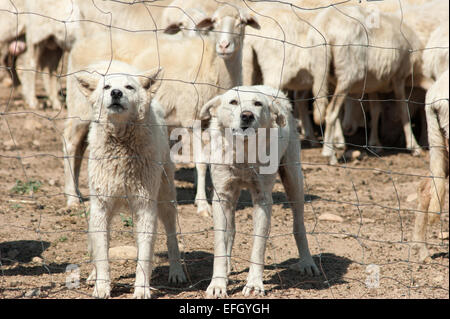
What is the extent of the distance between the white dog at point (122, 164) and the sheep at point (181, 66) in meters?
2.54

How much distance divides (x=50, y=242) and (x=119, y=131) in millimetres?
1775

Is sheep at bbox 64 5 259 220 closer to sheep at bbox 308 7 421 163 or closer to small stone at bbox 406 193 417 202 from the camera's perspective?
sheep at bbox 308 7 421 163

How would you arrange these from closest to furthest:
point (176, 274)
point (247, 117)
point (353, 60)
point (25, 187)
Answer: point (247, 117) → point (176, 274) → point (25, 187) → point (353, 60)

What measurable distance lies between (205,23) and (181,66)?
1.95 ft

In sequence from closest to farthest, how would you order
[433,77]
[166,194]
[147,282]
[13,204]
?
[147,282] → [166,194] → [13,204] → [433,77]

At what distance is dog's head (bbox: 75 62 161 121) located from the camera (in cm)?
484

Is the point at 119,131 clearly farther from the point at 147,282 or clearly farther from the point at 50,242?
the point at 50,242

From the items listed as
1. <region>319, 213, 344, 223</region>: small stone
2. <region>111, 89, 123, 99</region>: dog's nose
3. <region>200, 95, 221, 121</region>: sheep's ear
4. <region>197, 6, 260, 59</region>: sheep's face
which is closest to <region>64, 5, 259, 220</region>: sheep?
<region>197, 6, 260, 59</region>: sheep's face

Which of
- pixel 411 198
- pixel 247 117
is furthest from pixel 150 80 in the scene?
pixel 411 198

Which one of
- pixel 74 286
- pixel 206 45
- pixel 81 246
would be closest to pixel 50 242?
pixel 81 246

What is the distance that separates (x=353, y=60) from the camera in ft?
34.0

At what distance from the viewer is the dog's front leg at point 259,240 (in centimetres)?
506

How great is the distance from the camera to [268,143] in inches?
204

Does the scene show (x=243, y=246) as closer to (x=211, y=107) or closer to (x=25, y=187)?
(x=211, y=107)
